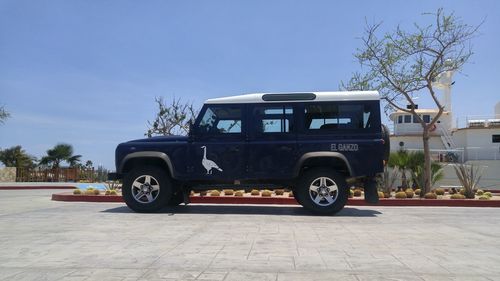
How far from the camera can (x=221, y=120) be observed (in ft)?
35.2

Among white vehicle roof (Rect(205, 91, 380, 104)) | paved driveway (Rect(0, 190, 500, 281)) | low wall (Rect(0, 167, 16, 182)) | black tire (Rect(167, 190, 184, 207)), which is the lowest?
paved driveway (Rect(0, 190, 500, 281))

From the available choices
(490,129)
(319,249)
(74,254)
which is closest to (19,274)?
(74,254)

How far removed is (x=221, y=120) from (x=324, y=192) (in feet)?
8.40

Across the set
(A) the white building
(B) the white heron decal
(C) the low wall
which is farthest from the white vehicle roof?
(C) the low wall

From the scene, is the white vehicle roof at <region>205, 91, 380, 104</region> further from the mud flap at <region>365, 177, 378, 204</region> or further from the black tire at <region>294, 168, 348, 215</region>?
the mud flap at <region>365, 177, 378, 204</region>

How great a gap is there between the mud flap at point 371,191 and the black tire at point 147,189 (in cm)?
403

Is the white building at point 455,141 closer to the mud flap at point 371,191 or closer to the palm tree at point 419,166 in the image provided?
the palm tree at point 419,166

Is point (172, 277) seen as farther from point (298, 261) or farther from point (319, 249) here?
point (319, 249)

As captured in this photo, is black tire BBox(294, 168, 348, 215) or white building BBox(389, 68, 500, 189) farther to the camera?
white building BBox(389, 68, 500, 189)

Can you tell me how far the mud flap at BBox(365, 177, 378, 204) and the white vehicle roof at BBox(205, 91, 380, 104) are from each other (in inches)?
65.9

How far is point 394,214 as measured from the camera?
11031 millimetres

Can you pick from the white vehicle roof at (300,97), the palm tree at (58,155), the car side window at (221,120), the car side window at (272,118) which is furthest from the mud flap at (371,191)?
the palm tree at (58,155)

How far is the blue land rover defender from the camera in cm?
1037

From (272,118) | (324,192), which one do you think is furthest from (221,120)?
(324,192)
